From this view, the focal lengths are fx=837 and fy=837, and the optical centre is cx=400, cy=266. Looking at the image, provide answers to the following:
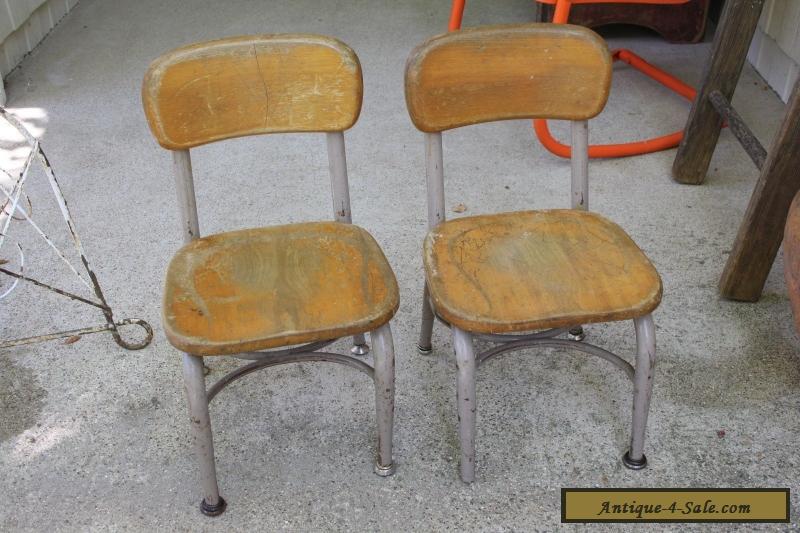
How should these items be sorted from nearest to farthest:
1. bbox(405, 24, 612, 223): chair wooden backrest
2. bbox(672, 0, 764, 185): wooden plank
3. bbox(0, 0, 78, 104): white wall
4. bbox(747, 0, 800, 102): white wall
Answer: bbox(405, 24, 612, 223): chair wooden backrest, bbox(672, 0, 764, 185): wooden plank, bbox(747, 0, 800, 102): white wall, bbox(0, 0, 78, 104): white wall

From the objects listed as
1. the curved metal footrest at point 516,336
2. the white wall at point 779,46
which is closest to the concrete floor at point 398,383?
the curved metal footrest at point 516,336

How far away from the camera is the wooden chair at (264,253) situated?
1407mm

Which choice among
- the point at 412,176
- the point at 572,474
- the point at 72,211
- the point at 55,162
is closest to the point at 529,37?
the point at 572,474

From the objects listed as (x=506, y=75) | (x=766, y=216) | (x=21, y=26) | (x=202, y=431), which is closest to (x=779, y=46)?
(x=766, y=216)

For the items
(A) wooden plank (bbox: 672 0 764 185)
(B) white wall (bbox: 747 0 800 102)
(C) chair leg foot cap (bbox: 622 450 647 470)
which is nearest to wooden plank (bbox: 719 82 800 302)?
(A) wooden plank (bbox: 672 0 764 185)

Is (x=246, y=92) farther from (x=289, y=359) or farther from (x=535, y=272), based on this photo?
(x=535, y=272)

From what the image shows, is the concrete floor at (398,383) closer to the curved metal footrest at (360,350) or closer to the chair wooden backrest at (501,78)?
the curved metal footrest at (360,350)

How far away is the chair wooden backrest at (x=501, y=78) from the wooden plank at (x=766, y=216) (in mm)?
570

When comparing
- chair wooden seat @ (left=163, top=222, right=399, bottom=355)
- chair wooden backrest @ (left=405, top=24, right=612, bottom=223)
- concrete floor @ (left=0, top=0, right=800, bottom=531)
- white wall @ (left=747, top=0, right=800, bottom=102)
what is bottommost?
concrete floor @ (left=0, top=0, right=800, bottom=531)

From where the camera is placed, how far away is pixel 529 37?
1.62 meters

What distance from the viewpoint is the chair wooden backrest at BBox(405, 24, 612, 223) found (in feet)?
5.23

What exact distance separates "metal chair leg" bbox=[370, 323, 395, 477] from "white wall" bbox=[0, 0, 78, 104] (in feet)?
7.81

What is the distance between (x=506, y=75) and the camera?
5.39 feet

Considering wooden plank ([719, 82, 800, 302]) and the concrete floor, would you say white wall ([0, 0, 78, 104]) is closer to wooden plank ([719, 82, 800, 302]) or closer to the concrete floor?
the concrete floor
